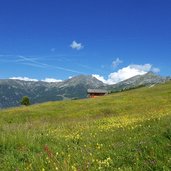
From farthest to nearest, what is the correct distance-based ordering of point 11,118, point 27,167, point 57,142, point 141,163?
1. point 11,118
2. point 57,142
3. point 27,167
4. point 141,163

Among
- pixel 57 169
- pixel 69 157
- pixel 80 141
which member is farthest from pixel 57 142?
pixel 57 169

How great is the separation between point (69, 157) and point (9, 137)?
352 cm

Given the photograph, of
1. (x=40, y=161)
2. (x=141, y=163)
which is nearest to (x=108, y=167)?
(x=141, y=163)

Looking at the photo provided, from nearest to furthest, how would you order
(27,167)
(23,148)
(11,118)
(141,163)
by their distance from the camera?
(141,163) → (27,167) → (23,148) → (11,118)

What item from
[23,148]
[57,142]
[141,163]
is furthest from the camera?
[57,142]

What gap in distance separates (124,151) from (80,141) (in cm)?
Answer: 305

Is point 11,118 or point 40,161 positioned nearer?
point 40,161

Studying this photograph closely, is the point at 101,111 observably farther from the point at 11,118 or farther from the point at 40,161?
the point at 40,161

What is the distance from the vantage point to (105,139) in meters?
11.9

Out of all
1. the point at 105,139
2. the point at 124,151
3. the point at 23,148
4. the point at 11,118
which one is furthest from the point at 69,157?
the point at 11,118

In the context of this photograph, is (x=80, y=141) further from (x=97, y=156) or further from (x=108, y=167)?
(x=108, y=167)

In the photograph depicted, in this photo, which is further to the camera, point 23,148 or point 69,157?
point 23,148

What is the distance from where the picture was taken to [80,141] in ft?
39.1

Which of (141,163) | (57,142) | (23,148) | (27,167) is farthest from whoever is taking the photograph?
(57,142)
